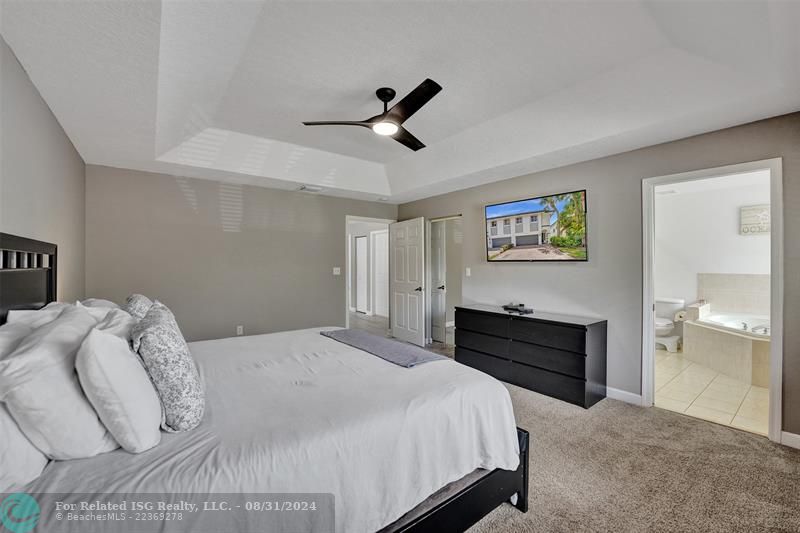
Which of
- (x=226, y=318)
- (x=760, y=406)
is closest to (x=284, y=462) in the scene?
(x=226, y=318)

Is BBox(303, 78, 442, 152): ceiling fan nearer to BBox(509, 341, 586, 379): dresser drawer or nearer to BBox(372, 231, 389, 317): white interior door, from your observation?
BBox(509, 341, 586, 379): dresser drawer

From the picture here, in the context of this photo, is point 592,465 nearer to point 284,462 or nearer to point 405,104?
point 284,462

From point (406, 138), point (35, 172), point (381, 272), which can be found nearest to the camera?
point (35, 172)

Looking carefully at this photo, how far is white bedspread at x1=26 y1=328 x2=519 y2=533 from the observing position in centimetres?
111

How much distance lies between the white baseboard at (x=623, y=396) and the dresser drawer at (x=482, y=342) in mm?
1015

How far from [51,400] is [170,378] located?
0.34 metres

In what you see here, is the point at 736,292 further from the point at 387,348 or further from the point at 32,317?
the point at 32,317

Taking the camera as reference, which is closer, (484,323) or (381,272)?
(484,323)

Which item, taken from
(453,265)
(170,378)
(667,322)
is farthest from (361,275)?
(170,378)

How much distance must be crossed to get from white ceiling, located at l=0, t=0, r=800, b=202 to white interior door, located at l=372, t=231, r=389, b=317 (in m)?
4.55

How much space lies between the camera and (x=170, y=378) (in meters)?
1.34

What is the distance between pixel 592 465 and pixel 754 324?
403cm

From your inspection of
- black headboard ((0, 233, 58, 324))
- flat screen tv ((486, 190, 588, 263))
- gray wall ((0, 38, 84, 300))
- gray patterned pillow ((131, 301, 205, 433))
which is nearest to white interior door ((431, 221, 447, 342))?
flat screen tv ((486, 190, 588, 263))

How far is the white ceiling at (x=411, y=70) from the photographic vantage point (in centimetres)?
170
